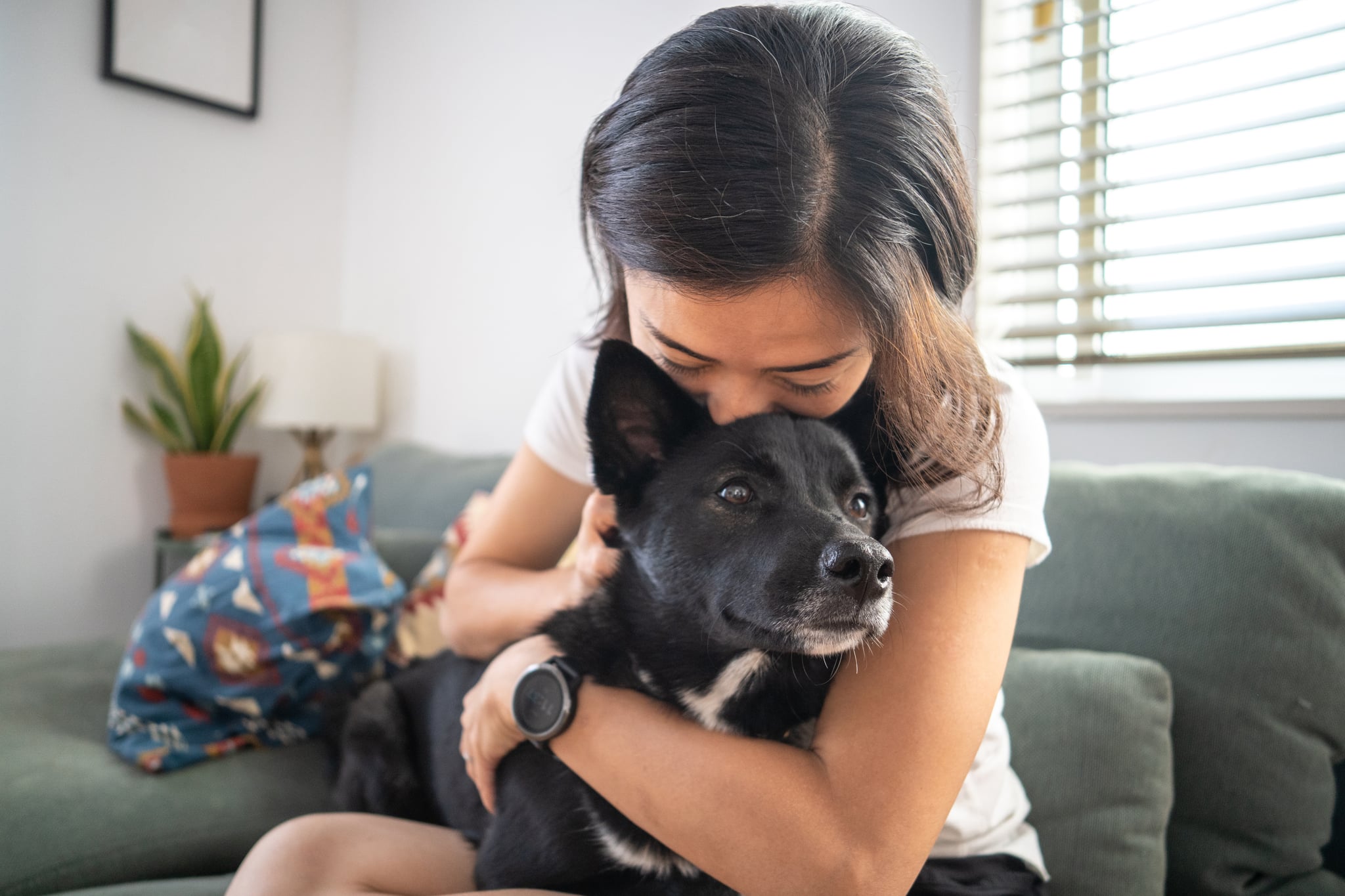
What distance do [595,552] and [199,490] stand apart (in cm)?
Answer: 299

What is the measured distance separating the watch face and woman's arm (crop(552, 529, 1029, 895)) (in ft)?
0.14

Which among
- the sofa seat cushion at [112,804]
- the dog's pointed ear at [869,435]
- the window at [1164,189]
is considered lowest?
the sofa seat cushion at [112,804]

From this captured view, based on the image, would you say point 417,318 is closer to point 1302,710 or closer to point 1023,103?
point 1023,103

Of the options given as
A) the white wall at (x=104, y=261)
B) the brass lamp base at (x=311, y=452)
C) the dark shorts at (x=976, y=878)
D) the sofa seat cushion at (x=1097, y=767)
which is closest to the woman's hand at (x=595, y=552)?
the dark shorts at (x=976, y=878)

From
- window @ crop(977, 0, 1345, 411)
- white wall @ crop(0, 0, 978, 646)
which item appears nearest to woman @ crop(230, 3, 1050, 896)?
window @ crop(977, 0, 1345, 411)

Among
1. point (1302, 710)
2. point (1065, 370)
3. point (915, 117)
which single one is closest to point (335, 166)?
point (1065, 370)

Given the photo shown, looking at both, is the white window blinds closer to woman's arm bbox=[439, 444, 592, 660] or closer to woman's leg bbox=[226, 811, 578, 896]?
woman's arm bbox=[439, 444, 592, 660]

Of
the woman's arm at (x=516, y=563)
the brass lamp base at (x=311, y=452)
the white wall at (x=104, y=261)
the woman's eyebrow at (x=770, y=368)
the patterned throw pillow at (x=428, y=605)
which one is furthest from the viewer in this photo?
the brass lamp base at (x=311, y=452)

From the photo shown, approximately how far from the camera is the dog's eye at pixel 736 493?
3.18 ft

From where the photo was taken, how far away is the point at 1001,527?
0.90 metres

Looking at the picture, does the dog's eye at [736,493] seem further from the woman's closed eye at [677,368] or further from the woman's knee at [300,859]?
the woman's knee at [300,859]

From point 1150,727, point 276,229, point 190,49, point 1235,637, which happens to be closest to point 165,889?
point 1150,727

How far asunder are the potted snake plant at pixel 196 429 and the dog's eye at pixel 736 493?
318cm

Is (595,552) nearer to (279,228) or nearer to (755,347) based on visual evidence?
(755,347)
